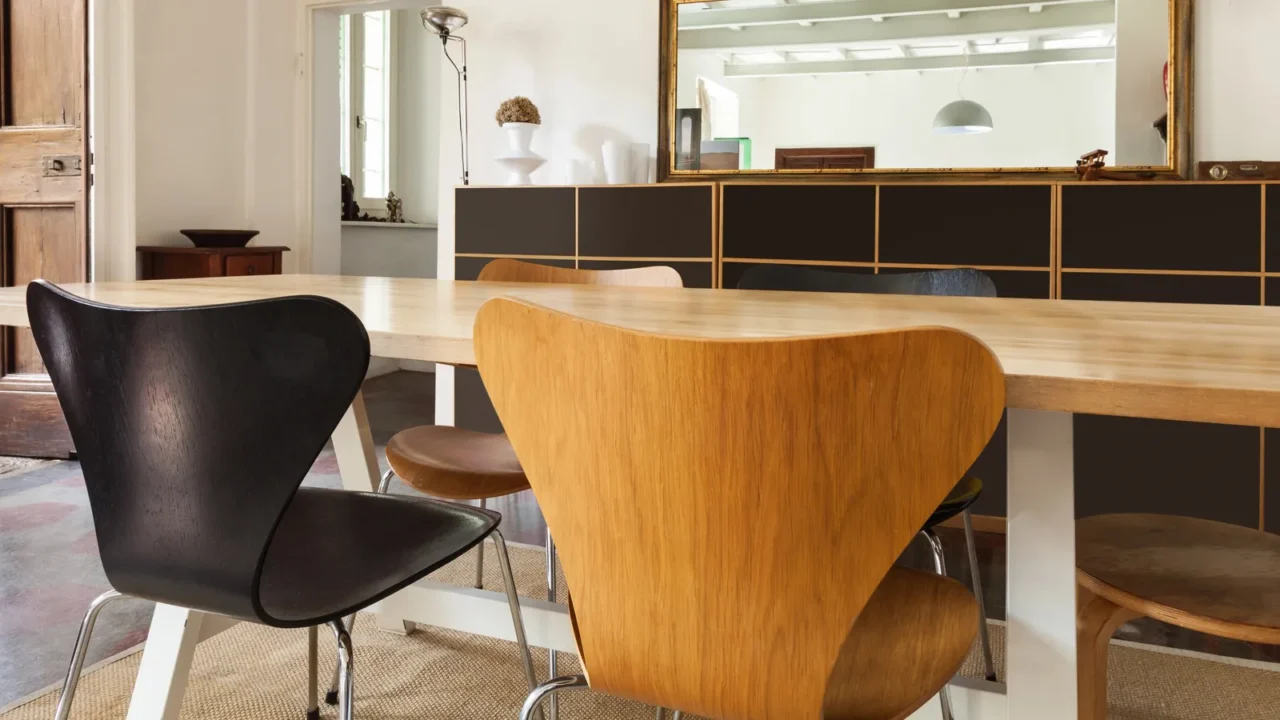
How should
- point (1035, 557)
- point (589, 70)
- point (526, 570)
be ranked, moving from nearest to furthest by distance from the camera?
point (1035, 557)
point (526, 570)
point (589, 70)

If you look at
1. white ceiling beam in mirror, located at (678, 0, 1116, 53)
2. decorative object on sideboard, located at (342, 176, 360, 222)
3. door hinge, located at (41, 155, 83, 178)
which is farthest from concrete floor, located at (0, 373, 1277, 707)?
decorative object on sideboard, located at (342, 176, 360, 222)

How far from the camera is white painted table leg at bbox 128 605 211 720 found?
4.28 feet

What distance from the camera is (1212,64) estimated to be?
3840 millimetres

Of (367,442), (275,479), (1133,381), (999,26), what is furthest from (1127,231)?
(275,479)

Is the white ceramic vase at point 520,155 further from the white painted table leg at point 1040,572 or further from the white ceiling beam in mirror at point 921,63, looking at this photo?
the white painted table leg at point 1040,572

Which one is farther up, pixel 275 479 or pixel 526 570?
pixel 275 479


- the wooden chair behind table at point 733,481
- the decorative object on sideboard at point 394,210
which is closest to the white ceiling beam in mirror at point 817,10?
the decorative object on sideboard at point 394,210

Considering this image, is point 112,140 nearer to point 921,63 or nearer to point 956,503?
point 921,63

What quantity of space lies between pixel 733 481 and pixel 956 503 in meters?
1.03

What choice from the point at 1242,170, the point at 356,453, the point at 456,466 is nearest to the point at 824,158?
the point at 1242,170

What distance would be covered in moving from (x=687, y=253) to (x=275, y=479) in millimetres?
3131

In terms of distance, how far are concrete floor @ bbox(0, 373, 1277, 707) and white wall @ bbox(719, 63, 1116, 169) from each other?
1.55m

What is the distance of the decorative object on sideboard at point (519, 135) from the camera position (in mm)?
4555

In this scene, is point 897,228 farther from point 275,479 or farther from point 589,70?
point 275,479
